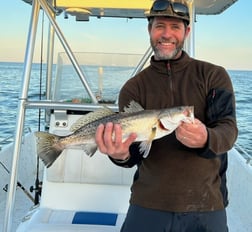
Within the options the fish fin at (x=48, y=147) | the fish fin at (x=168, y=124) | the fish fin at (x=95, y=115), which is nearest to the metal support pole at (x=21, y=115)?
the fish fin at (x=48, y=147)

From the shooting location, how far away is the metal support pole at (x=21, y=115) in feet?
11.6

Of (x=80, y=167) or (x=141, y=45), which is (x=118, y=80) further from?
(x=80, y=167)

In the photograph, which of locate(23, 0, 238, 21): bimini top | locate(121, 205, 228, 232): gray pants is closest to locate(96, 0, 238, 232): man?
locate(121, 205, 228, 232): gray pants

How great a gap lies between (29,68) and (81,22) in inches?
66.3

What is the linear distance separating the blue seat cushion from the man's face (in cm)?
168

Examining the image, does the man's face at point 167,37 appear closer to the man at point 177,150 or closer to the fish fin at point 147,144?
Answer: the man at point 177,150

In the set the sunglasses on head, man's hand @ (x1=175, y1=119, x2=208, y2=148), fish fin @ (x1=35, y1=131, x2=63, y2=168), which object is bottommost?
fish fin @ (x1=35, y1=131, x2=63, y2=168)

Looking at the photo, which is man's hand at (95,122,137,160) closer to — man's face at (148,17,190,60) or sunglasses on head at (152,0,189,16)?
man's face at (148,17,190,60)

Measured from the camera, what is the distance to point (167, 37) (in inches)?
93.4

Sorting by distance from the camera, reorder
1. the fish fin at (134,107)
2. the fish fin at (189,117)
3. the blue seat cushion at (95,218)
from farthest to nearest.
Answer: the blue seat cushion at (95,218), the fish fin at (134,107), the fish fin at (189,117)

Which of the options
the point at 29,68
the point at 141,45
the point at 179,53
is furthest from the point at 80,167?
the point at 179,53

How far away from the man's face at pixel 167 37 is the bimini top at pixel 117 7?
2.22 metres

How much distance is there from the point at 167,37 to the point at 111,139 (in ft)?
2.29

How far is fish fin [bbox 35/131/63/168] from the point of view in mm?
2426
